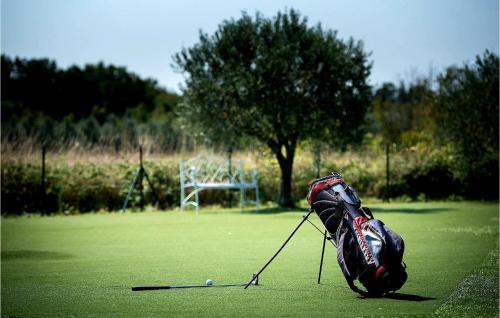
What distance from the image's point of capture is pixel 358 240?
6.90 meters

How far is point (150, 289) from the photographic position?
765cm

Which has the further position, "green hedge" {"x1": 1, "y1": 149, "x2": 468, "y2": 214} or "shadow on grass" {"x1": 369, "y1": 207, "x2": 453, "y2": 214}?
"green hedge" {"x1": 1, "y1": 149, "x2": 468, "y2": 214}

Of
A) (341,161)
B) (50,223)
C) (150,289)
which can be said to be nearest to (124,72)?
(341,161)

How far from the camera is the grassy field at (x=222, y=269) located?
6.61 metres

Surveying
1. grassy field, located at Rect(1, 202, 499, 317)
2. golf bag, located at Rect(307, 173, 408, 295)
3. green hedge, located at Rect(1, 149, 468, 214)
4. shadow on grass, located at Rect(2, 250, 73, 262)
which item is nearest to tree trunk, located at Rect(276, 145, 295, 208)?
green hedge, located at Rect(1, 149, 468, 214)

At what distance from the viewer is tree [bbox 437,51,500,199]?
24297 mm

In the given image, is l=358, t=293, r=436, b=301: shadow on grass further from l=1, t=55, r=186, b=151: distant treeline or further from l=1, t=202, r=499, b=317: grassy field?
l=1, t=55, r=186, b=151: distant treeline

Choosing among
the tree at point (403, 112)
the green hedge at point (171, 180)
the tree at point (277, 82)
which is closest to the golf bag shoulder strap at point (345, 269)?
the tree at point (277, 82)

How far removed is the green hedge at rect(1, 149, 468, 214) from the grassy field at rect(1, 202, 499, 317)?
3.96 metres

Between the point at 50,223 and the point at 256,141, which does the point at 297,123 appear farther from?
the point at 50,223

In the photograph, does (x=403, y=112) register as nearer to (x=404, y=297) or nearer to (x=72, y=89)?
(x=72, y=89)

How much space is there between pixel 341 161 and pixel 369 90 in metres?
4.60

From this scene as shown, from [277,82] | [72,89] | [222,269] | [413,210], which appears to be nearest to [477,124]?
[413,210]

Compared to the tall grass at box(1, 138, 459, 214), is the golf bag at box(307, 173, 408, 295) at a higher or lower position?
lower
